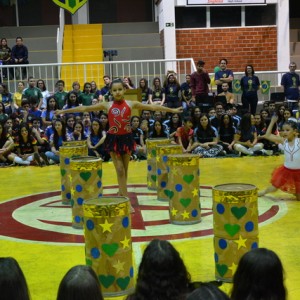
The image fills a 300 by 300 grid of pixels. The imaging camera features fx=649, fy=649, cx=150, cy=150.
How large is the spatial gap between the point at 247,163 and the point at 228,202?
297 inches

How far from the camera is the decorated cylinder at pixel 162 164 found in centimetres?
1020

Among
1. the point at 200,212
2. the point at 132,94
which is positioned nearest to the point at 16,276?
the point at 200,212

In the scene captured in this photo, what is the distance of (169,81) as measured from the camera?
17328 millimetres

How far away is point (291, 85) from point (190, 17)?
559cm

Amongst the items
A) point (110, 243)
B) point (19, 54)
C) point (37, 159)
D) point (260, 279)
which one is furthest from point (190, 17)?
point (260, 279)

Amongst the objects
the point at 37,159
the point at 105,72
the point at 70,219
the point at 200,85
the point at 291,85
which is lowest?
the point at 70,219

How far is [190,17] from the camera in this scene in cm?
Result: 2223

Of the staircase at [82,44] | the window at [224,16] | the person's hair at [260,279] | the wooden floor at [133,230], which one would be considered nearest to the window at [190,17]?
the window at [224,16]

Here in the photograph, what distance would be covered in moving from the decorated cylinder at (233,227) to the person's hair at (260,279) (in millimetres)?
2905

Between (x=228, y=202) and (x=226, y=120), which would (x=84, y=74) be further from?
(x=228, y=202)

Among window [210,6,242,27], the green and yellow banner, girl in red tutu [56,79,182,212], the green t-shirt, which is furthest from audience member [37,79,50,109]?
girl in red tutu [56,79,182,212]

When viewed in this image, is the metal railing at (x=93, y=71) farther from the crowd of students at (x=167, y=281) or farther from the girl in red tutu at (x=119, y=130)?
the crowd of students at (x=167, y=281)

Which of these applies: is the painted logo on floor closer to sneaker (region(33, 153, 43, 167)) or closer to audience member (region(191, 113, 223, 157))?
sneaker (region(33, 153, 43, 167))

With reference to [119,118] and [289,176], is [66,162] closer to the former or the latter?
[119,118]
